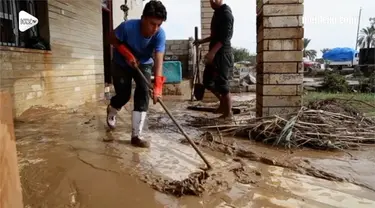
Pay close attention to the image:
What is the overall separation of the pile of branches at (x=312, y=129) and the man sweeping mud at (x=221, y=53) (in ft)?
2.28

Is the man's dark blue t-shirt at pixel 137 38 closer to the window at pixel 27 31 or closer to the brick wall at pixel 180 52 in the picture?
the window at pixel 27 31

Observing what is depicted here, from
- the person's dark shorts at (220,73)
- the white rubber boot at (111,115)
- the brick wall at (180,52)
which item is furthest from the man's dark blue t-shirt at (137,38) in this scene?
the brick wall at (180,52)

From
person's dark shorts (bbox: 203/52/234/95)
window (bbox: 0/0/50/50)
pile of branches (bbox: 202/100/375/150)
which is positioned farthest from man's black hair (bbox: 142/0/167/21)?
window (bbox: 0/0/50/50)

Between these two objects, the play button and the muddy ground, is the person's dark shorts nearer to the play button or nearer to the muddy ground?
the muddy ground

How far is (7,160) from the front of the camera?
115 centimetres

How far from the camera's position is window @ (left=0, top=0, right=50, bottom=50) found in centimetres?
388

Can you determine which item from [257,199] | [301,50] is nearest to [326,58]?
[301,50]

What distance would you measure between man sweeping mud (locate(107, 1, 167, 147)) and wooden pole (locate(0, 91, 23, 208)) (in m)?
1.47

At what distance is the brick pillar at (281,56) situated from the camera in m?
3.35

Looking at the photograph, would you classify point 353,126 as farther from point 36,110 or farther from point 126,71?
point 36,110

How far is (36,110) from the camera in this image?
4.20 m

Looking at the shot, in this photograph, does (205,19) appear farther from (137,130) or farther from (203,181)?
(203,181)

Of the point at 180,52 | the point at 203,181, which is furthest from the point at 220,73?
the point at 180,52

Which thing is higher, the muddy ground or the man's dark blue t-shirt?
the man's dark blue t-shirt
